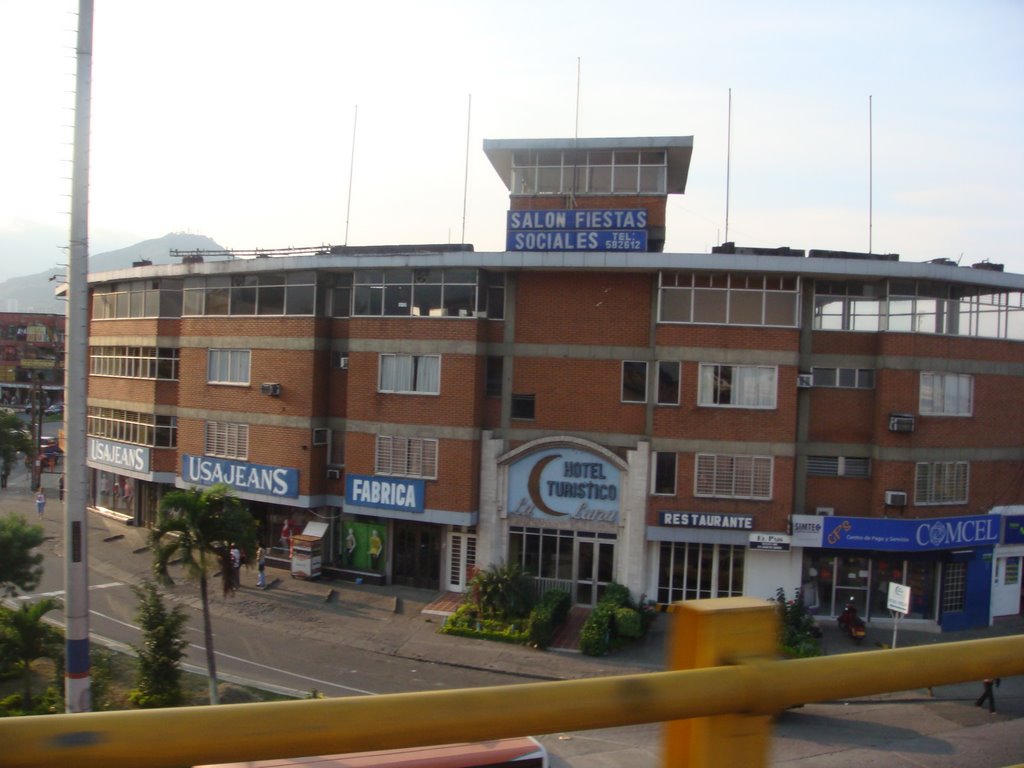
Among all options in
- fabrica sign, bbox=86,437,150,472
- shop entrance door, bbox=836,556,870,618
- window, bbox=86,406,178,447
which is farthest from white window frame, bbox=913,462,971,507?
fabrica sign, bbox=86,437,150,472

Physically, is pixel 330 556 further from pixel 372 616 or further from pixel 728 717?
pixel 728 717

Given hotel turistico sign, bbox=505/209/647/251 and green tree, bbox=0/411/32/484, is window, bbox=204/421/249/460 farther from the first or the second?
green tree, bbox=0/411/32/484

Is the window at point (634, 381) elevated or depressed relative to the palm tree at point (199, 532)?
elevated

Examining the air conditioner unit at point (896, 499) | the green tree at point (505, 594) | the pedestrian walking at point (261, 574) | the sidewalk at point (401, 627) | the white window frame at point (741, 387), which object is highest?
the white window frame at point (741, 387)

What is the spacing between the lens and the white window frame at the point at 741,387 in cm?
2220

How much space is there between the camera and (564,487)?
77.0 ft

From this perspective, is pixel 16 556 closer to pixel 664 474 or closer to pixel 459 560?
pixel 459 560

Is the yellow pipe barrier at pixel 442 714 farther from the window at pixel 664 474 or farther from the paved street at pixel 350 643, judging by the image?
the window at pixel 664 474

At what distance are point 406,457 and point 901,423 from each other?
14.7 meters

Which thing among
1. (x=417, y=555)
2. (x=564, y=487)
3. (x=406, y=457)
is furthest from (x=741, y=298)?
(x=417, y=555)

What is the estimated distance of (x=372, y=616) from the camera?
22312mm

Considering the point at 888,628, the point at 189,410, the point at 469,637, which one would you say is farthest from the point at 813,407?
the point at 189,410

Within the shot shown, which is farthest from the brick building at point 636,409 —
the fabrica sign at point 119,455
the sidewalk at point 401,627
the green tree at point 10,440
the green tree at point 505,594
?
the green tree at point 10,440

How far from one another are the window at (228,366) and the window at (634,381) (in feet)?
43.1
